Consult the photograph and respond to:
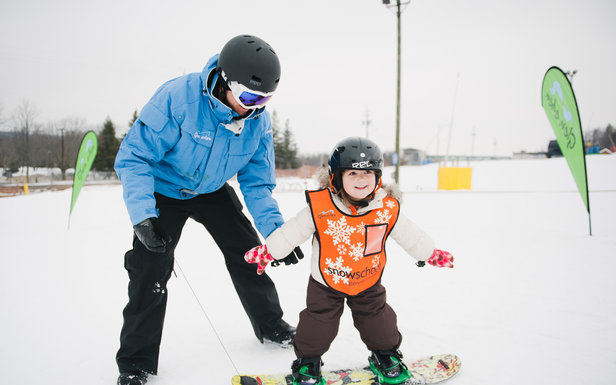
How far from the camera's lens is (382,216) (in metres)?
1.89

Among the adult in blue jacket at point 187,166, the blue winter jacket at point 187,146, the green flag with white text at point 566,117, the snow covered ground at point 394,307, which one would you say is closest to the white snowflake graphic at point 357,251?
the adult in blue jacket at point 187,166

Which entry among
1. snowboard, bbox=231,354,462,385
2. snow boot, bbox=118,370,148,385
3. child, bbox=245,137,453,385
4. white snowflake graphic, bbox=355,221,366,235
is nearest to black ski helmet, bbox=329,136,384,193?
child, bbox=245,137,453,385

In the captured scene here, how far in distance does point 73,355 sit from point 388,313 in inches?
90.2

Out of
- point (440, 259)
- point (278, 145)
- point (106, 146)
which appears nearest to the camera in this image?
point (440, 259)

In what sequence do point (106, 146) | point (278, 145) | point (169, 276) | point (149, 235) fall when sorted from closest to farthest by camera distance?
1. point (149, 235)
2. point (169, 276)
3. point (106, 146)
4. point (278, 145)

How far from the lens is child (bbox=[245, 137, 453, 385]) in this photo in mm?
1863

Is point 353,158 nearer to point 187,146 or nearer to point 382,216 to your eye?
point 382,216

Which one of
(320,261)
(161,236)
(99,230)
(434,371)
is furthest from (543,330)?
(99,230)

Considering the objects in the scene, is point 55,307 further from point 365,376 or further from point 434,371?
point 434,371

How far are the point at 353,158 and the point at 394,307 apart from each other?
1.93 m

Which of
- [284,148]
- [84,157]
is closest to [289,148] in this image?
[284,148]

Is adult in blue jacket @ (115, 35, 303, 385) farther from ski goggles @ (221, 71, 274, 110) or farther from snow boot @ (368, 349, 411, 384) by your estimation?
snow boot @ (368, 349, 411, 384)

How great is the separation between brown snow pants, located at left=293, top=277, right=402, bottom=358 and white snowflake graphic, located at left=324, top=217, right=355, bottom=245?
31cm

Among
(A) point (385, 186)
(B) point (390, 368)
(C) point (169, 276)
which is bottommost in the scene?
(B) point (390, 368)
